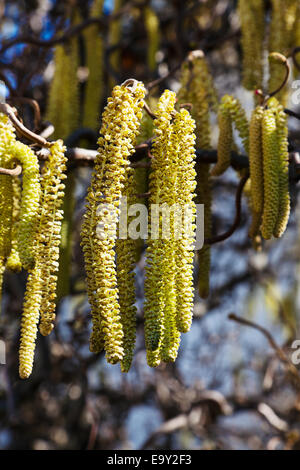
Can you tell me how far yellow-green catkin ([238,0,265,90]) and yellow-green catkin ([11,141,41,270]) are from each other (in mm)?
929

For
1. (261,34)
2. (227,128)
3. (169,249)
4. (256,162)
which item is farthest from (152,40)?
(169,249)

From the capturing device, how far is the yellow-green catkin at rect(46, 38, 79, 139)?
1.49 meters

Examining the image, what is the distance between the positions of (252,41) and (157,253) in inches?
42.5

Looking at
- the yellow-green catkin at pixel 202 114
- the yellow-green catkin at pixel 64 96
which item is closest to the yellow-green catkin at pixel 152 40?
the yellow-green catkin at pixel 64 96

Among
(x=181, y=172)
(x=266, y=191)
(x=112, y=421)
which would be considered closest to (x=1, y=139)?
(x=181, y=172)

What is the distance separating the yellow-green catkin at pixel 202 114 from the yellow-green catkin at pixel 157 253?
35cm

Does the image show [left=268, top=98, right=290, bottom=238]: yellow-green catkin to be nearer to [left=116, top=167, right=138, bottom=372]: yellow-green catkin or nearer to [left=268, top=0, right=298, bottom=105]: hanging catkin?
[left=116, top=167, right=138, bottom=372]: yellow-green catkin

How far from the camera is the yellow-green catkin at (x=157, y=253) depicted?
673mm

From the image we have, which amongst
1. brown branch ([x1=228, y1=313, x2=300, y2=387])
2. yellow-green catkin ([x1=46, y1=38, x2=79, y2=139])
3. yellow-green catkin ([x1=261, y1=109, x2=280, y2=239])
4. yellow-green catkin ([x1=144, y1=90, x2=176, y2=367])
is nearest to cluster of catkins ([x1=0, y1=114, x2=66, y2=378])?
yellow-green catkin ([x1=144, y1=90, x2=176, y2=367])

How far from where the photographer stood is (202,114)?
114 centimetres

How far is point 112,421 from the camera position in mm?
2820

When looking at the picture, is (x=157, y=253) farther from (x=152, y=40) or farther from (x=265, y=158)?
(x=152, y=40)
